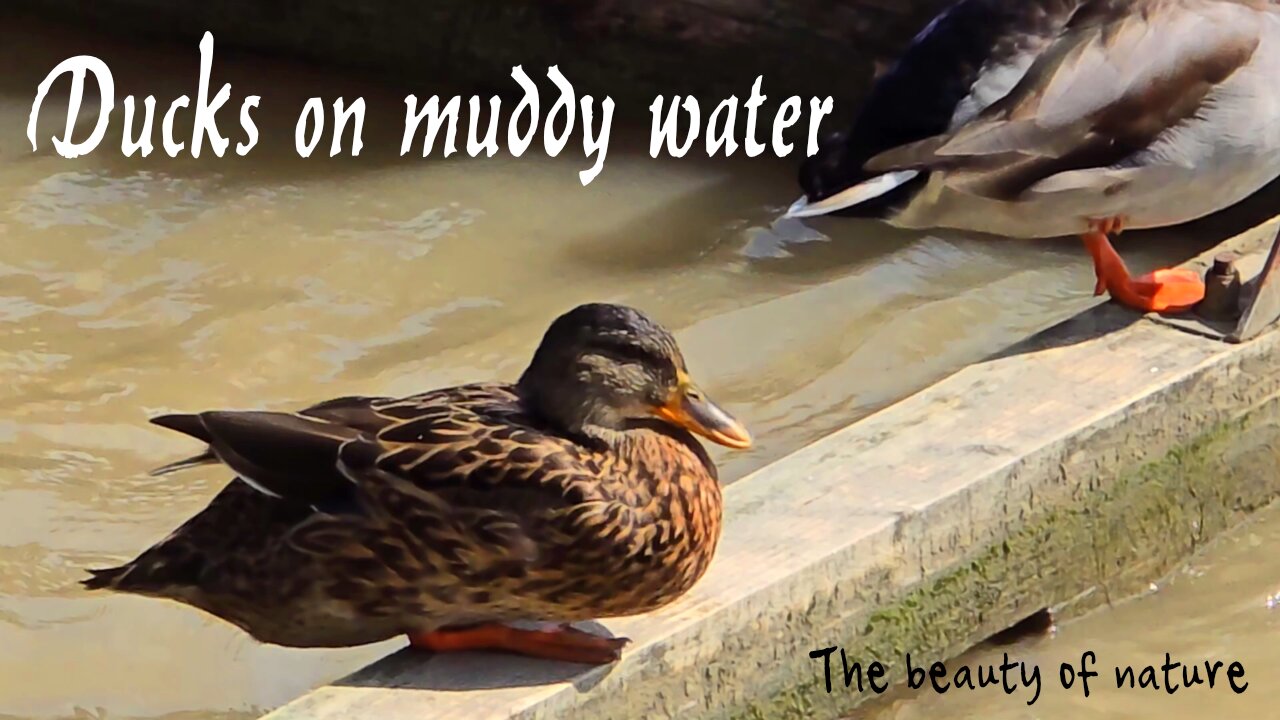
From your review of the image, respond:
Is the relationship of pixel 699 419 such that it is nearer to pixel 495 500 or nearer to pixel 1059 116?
pixel 495 500

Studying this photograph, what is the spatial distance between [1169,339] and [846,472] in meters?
0.75

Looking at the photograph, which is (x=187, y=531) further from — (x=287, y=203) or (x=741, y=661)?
(x=287, y=203)

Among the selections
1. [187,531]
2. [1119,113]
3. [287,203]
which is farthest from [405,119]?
[187,531]

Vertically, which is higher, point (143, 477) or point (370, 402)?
point (370, 402)

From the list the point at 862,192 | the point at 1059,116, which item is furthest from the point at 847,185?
the point at 1059,116

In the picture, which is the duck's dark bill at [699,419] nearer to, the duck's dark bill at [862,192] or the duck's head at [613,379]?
the duck's head at [613,379]

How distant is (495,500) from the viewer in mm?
2117

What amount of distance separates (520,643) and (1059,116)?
1418 mm

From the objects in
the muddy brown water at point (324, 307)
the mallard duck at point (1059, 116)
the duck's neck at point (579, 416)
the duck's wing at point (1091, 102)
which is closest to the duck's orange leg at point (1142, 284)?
the mallard duck at point (1059, 116)

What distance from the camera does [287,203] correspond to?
5027mm

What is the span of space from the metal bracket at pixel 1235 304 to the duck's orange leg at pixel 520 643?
4.50 feet

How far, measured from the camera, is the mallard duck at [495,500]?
213 cm

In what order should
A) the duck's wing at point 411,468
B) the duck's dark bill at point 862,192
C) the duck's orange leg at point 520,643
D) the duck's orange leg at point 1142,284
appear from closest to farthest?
the duck's wing at point 411,468 < the duck's orange leg at point 520,643 < the duck's dark bill at point 862,192 < the duck's orange leg at point 1142,284

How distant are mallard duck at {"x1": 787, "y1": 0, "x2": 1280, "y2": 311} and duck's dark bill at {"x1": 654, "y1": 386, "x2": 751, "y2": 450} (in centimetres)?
97
